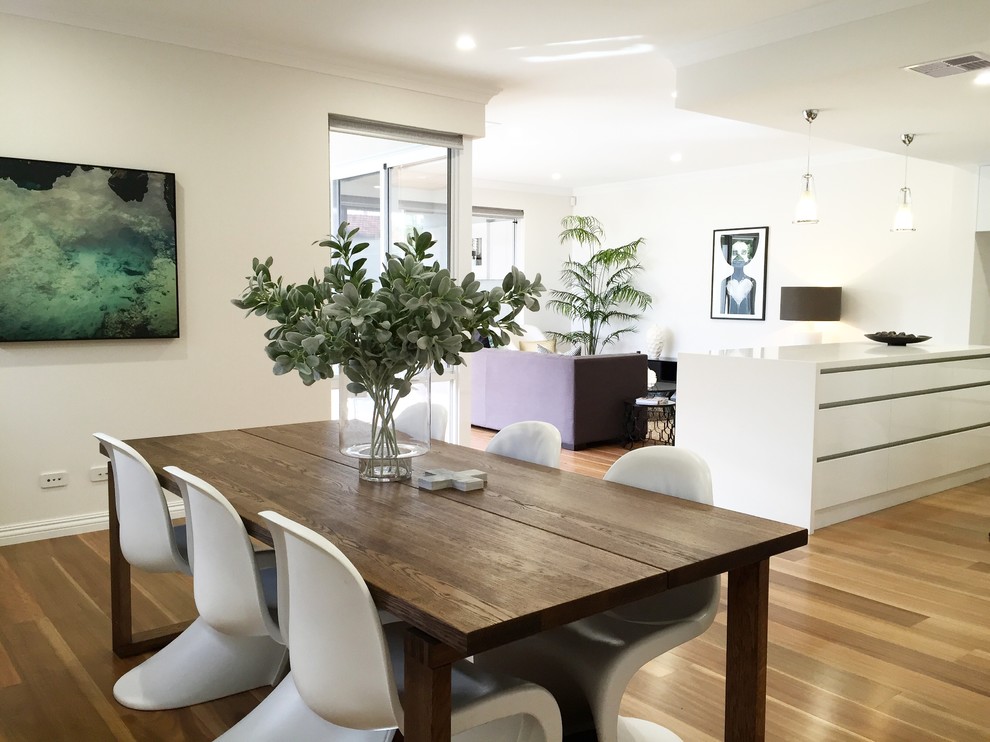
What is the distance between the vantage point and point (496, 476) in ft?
7.80

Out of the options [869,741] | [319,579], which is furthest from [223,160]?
[869,741]

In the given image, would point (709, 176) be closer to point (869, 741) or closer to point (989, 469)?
point (989, 469)

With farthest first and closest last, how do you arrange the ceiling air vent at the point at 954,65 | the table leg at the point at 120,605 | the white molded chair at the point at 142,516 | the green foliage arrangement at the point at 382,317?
the ceiling air vent at the point at 954,65 → the table leg at the point at 120,605 → the white molded chair at the point at 142,516 → the green foliage arrangement at the point at 382,317

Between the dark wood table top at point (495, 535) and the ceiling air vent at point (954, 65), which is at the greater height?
Result: the ceiling air vent at point (954, 65)

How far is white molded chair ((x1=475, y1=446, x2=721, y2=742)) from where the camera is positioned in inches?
74.1

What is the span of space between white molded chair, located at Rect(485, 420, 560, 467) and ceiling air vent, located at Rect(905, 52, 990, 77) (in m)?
2.55

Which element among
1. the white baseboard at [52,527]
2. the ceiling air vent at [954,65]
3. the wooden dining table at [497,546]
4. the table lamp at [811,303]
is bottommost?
the white baseboard at [52,527]

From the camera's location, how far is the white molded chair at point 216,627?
191 cm

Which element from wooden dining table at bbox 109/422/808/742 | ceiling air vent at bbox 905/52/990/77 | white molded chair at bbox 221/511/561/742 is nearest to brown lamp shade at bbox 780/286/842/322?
ceiling air vent at bbox 905/52/990/77

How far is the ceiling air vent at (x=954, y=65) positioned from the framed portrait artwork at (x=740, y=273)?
15.1 ft

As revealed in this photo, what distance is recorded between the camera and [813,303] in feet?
24.9

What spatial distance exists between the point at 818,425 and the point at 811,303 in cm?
366

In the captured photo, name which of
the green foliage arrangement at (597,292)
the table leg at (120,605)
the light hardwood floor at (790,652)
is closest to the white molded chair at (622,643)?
the light hardwood floor at (790,652)

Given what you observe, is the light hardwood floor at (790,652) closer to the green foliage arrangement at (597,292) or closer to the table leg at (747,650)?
the table leg at (747,650)
